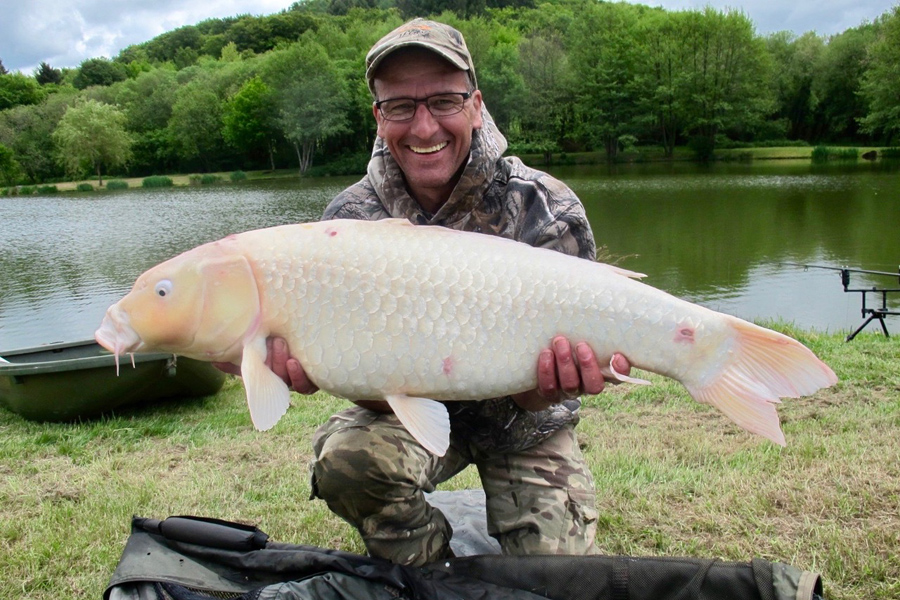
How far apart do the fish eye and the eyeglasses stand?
71 cm

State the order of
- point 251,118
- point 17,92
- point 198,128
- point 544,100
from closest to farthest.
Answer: point 544,100, point 251,118, point 198,128, point 17,92

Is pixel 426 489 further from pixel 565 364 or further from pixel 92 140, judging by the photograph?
pixel 92 140

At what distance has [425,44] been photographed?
171 centimetres

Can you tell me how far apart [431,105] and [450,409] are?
801 millimetres

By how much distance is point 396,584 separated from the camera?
5.24ft

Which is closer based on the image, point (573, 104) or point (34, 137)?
point (573, 104)

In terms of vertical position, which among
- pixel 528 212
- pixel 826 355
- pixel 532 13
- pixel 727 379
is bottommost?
pixel 826 355

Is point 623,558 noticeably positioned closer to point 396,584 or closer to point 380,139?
point 396,584

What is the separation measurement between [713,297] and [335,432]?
23.0 feet

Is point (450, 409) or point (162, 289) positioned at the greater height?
point (162, 289)

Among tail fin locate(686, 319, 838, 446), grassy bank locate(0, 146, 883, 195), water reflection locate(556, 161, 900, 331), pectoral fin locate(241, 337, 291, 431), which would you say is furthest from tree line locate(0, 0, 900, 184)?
pectoral fin locate(241, 337, 291, 431)

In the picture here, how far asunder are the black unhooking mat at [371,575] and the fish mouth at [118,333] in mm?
525

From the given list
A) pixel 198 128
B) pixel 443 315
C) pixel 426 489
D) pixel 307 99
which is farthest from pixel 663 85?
pixel 443 315

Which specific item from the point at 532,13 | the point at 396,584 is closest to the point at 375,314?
the point at 396,584
